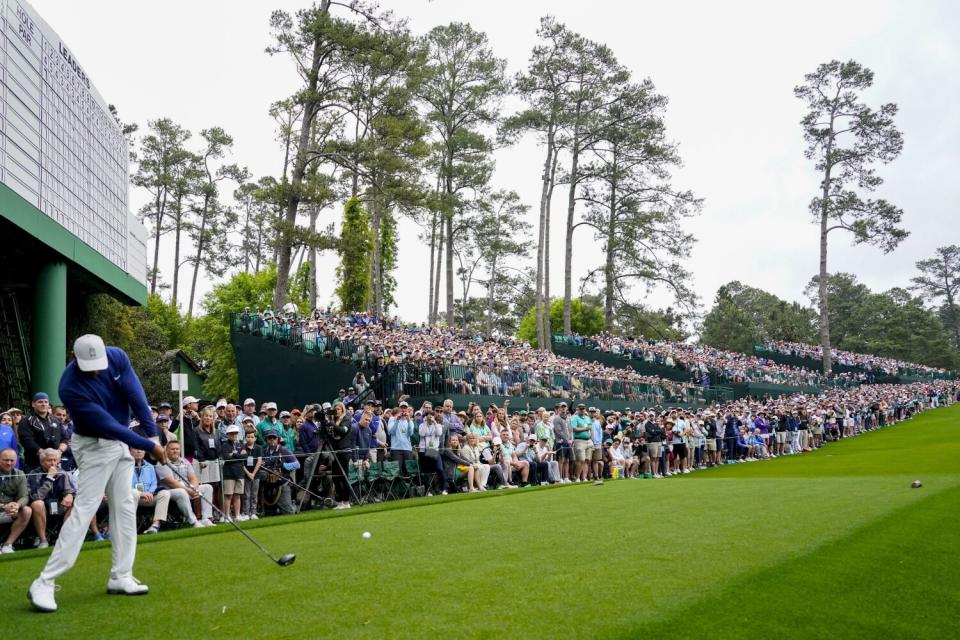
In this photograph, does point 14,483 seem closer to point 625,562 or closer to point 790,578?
point 625,562

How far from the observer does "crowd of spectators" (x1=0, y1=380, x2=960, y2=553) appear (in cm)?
1059

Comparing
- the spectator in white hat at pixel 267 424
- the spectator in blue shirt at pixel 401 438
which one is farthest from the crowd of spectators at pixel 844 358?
the spectator in white hat at pixel 267 424

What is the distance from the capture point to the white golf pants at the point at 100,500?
17.8 ft

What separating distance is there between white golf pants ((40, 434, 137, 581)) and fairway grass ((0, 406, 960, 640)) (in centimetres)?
33

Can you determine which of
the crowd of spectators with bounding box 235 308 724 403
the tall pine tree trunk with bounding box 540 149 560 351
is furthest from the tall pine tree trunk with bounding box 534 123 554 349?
the crowd of spectators with bounding box 235 308 724 403

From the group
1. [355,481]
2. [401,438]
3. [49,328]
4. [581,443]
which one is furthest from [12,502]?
[581,443]

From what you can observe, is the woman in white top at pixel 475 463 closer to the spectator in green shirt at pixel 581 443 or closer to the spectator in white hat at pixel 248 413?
the spectator in green shirt at pixel 581 443

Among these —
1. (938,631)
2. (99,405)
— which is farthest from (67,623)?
(938,631)

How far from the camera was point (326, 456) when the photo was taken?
572 inches

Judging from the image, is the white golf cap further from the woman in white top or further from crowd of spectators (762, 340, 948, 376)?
crowd of spectators (762, 340, 948, 376)

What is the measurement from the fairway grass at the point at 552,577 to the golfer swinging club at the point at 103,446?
1.02 ft

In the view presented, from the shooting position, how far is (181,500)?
451 inches

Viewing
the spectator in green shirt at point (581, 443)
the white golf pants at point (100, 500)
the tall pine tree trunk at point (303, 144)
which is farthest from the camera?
the tall pine tree trunk at point (303, 144)

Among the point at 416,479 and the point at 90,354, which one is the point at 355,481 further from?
the point at 90,354
